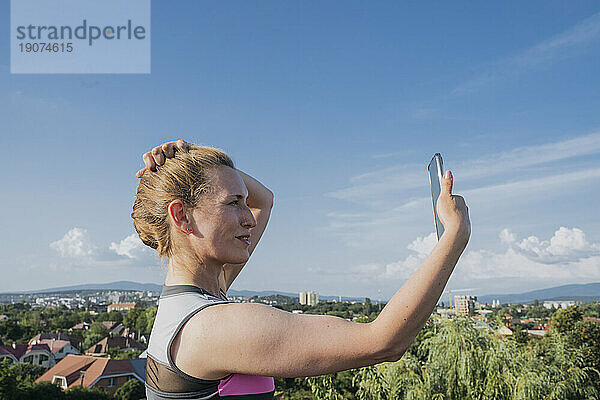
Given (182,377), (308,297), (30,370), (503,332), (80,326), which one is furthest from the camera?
(80,326)

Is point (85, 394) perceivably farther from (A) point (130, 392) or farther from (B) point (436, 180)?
(B) point (436, 180)

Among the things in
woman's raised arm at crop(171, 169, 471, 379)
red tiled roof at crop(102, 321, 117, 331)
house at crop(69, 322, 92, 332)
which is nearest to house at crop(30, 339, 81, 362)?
red tiled roof at crop(102, 321, 117, 331)

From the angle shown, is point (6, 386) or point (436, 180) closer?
point (436, 180)

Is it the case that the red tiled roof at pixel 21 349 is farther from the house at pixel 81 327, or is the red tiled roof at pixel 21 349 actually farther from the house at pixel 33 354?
the house at pixel 81 327

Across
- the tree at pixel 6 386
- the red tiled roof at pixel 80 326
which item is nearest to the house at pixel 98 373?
the tree at pixel 6 386

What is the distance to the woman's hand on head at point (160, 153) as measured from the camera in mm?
1001

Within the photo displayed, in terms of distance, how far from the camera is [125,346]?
40.7 meters

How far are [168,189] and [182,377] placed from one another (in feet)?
1.03

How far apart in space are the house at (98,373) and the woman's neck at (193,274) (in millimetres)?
26592

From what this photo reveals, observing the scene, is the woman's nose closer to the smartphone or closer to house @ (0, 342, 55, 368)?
the smartphone

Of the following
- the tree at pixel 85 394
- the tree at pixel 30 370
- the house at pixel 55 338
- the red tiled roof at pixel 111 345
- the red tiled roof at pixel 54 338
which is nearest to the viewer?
the tree at pixel 85 394

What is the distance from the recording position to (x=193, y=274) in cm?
96

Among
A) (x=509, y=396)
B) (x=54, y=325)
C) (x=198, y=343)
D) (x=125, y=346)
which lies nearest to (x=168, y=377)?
(x=198, y=343)

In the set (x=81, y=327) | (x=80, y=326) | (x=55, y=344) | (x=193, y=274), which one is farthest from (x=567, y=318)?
(x=80, y=326)
